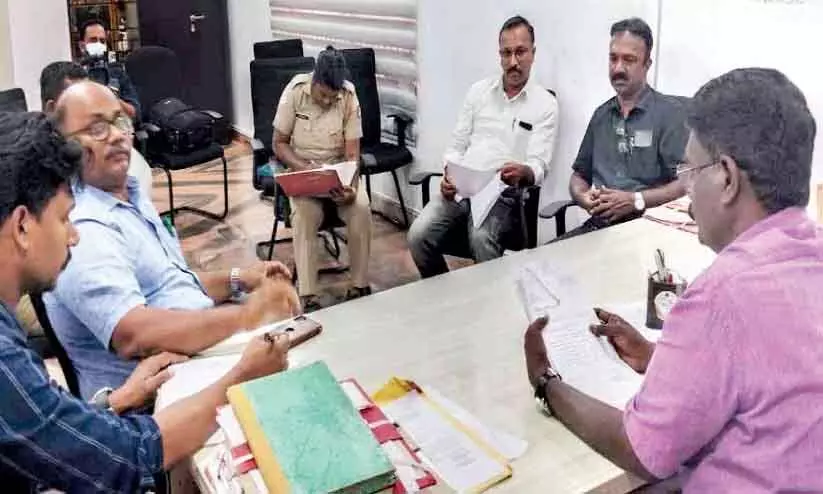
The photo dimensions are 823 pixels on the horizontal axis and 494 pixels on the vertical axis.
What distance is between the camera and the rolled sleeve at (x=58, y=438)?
47.4 inches

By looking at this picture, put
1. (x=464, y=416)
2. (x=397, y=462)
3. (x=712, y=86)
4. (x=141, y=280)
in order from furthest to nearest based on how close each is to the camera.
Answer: (x=141, y=280) < (x=464, y=416) < (x=397, y=462) < (x=712, y=86)

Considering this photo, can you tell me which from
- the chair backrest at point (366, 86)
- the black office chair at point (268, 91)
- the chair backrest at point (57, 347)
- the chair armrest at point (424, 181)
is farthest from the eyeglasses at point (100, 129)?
the chair backrest at point (366, 86)

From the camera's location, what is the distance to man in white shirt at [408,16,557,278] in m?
3.58

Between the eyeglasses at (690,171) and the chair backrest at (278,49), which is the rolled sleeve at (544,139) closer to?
the chair backrest at (278,49)

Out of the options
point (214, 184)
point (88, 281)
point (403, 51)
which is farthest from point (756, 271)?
point (214, 184)

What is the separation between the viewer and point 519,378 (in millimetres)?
1740

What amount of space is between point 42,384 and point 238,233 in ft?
12.9

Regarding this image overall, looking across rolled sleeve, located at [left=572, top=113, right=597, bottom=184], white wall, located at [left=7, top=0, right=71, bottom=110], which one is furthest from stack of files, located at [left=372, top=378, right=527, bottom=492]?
white wall, located at [left=7, top=0, right=71, bottom=110]

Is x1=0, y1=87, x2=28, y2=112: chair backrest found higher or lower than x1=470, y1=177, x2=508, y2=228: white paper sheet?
higher

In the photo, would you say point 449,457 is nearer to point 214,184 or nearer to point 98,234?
point 98,234

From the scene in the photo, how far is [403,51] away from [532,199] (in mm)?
1835

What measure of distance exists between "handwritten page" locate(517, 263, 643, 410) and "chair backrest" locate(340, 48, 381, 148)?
9.32 feet

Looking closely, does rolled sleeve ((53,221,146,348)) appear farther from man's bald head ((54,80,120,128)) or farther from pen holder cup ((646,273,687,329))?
pen holder cup ((646,273,687,329))

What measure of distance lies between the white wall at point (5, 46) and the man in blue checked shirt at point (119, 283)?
3.62 meters
